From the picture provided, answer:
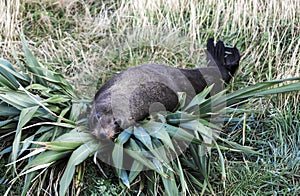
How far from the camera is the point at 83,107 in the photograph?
151 inches

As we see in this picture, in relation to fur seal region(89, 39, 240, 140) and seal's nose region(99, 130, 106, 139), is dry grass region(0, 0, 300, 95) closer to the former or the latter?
fur seal region(89, 39, 240, 140)

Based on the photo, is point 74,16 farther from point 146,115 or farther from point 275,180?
point 275,180

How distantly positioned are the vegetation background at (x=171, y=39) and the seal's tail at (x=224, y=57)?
177mm

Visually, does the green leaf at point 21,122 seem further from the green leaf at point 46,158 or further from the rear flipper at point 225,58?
the rear flipper at point 225,58

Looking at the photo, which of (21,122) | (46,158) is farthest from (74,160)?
(21,122)

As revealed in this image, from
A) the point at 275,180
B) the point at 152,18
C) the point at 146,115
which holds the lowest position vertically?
the point at 275,180

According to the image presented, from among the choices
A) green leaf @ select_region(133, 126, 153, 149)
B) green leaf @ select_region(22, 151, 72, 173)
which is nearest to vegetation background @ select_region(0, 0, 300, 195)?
green leaf @ select_region(133, 126, 153, 149)

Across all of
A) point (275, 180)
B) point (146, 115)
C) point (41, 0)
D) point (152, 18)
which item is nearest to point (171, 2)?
point (152, 18)

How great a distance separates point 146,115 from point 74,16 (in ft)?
Answer: 8.13

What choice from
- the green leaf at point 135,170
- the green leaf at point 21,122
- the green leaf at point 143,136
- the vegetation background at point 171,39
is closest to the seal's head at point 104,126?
the green leaf at point 143,136

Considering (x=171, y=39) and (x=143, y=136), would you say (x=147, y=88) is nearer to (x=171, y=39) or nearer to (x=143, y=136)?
(x=143, y=136)

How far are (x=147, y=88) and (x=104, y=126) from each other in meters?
0.60

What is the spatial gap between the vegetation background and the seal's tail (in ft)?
0.58

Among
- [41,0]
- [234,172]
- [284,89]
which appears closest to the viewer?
[284,89]
